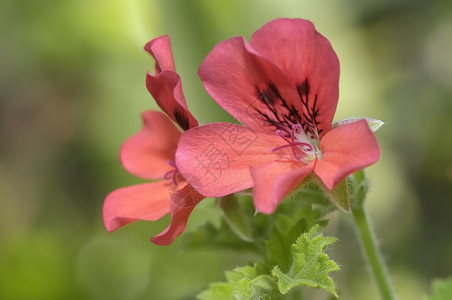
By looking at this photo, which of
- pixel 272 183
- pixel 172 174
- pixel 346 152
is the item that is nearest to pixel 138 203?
pixel 172 174

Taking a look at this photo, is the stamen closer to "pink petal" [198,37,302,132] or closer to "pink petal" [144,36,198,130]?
"pink petal" [198,37,302,132]

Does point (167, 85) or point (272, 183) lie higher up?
point (167, 85)

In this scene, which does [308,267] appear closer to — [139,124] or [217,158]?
[217,158]

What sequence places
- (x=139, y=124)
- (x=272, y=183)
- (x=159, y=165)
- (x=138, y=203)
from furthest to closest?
(x=139, y=124) < (x=159, y=165) < (x=138, y=203) < (x=272, y=183)

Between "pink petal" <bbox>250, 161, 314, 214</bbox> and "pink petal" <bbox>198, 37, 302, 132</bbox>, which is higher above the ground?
"pink petal" <bbox>198, 37, 302, 132</bbox>

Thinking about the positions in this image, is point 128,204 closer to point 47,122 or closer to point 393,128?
point 393,128

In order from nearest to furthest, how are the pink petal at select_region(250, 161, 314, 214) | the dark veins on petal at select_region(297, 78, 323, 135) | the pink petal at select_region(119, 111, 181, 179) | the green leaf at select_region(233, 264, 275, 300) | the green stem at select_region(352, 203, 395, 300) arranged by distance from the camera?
the pink petal at select_region(250, 161, 314, 214)
the green leaf at select_region(233, 264, 275, 300)
the dark veins on petal at select_region(297, 78, 323, 135)
the green stem at select_region(352, 203, 395, 300)
the pink petal at select_region(119, 111, 181, 179)

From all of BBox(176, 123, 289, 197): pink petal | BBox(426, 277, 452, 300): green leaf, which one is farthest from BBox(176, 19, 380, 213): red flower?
BBox(426, 277, 452, 300): green leaf
